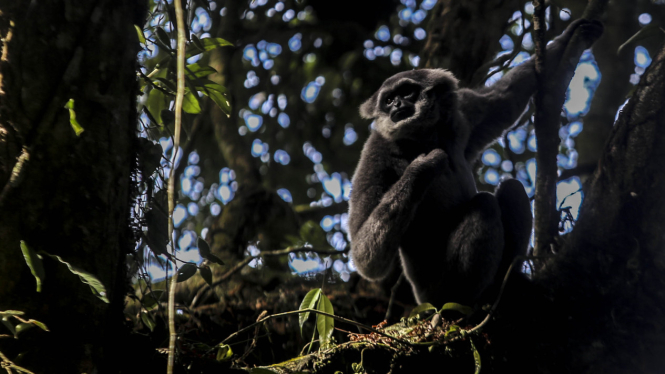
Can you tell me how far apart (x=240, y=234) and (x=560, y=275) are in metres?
3.60

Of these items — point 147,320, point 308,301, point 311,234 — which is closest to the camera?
point 147,320

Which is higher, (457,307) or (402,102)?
(402,102)

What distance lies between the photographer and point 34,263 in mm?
1822

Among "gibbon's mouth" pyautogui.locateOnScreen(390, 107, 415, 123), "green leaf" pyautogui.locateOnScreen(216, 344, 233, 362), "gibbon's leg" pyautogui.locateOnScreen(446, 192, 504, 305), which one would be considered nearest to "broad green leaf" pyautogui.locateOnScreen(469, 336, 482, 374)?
"gibbon's leg" pyautogui.locateOnScreen(446, 192, 504, 305)

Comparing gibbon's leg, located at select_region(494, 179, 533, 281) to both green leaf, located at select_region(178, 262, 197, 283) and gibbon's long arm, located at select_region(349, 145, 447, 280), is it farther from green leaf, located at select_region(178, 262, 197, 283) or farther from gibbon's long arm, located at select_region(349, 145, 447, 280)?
green leaf, located at select_region(178, 262, 197, 283)

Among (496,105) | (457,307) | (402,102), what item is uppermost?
(496,105)

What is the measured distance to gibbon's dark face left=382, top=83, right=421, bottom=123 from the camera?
179 inches

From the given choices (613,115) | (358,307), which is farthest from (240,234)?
(613,115)

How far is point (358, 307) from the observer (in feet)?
16.8

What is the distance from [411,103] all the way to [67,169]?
3.24 m

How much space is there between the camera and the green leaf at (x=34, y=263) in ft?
5.93

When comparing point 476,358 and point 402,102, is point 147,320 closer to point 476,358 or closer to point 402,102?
point 476,358

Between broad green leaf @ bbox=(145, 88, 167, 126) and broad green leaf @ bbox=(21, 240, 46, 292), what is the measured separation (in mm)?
1485

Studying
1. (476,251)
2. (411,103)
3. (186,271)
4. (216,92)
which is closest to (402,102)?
(411,103)
